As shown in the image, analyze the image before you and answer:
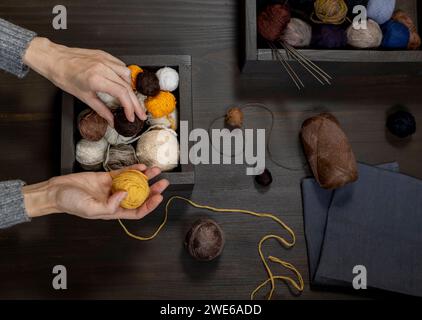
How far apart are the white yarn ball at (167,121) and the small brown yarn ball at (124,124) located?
2cm

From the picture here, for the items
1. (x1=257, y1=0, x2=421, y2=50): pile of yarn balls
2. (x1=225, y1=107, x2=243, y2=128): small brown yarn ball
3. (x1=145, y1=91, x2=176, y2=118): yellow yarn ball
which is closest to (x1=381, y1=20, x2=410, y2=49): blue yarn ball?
(x1=257, y1=0, x2=421, y2=50): pile of yarn balls

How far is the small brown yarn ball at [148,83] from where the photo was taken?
0.77 m

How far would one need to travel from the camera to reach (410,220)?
2.91ft

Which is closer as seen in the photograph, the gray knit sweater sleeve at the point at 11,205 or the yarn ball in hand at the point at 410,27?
the gray knit sweater sleeve at the point at 11,205

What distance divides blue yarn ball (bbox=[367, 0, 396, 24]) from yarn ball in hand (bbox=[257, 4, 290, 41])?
0.17m

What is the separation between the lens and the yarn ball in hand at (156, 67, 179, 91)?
780 mm

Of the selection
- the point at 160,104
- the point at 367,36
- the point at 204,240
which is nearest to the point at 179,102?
the point at 160,104

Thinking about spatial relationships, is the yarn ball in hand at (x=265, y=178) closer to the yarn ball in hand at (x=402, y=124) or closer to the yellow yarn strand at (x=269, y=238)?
the yellow yarn strand at (x=269, y=238)

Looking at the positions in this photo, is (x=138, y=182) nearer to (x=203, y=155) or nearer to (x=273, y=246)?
(x=203, y=155)

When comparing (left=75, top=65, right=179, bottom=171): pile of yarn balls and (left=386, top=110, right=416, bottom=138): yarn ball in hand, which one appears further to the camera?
(left=386, top=110, right=416, bottom=138): yarn ball in hand

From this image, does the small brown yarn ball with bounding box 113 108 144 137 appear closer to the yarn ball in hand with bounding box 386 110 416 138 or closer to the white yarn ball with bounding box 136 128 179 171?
the white yarn ball with bounding box 136 128 179 171

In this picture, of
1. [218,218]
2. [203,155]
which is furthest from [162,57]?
[218,218]

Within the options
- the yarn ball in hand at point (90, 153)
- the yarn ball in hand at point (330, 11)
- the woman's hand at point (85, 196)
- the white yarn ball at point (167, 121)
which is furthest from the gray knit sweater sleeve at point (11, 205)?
the yarn ball in hand at point (330, 11)
